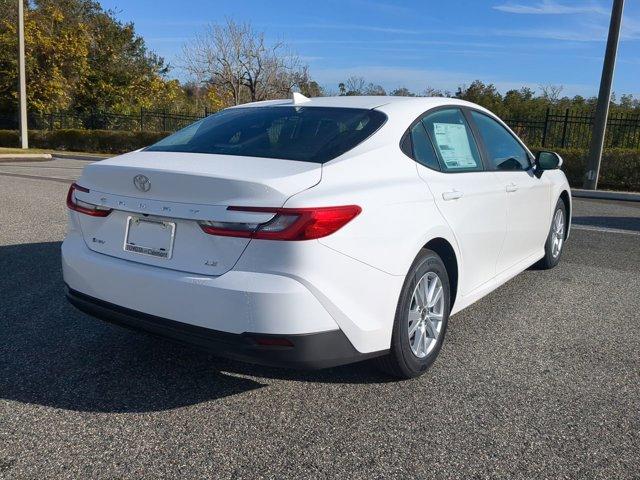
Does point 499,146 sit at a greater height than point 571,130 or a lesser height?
lesser

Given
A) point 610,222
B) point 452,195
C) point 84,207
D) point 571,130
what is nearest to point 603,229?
point 610,222

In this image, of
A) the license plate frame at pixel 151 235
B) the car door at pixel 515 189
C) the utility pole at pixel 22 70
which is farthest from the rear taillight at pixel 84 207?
the utility pole at pixel 22 70

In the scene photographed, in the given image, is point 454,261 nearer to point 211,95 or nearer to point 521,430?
point 521,430

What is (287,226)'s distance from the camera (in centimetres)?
260

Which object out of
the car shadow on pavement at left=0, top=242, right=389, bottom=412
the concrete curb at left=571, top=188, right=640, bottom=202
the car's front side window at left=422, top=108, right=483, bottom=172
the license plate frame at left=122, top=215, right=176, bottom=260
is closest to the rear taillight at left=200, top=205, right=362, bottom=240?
the license plate frame at left=122, top=215, right=176, bottom=260

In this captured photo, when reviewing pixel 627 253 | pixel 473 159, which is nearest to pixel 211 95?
pixel 627 253

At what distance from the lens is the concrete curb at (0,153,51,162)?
20.3m

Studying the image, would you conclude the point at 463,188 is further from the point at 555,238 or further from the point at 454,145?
the point at 555,238

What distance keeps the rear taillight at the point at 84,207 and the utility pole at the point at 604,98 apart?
14853 millimetres

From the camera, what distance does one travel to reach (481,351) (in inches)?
152

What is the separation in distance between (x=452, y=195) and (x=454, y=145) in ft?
1.68

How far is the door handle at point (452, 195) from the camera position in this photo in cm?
350

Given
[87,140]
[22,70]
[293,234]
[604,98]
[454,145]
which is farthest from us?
[87,140]

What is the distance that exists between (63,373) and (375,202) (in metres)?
1.93
